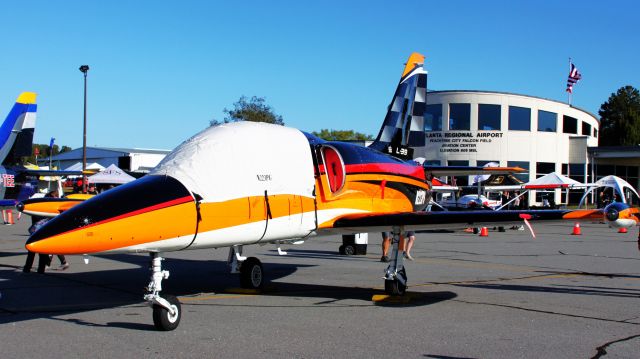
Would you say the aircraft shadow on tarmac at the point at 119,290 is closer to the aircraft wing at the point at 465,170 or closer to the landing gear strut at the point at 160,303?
the landing gear strut at the point at 160,303

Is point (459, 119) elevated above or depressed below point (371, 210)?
above

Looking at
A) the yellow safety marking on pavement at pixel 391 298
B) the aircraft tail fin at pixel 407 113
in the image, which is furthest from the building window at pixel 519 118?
the yellow safety marking on pavement at pixel 391 298

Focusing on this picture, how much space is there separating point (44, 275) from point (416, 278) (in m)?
7.23

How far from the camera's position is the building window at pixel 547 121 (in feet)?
166

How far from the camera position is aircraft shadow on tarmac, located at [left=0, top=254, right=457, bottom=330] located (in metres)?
8.62

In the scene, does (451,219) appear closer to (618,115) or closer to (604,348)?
(604,348)

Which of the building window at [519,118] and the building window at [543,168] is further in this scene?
the building window at [543,168]

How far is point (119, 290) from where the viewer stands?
1042 cm

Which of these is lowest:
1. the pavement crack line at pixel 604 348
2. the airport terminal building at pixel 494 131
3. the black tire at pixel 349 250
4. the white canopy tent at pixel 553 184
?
the pavement crack line at pixel 604 348

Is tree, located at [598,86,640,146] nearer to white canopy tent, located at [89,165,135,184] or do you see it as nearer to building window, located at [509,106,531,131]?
building window, located at [509,106,531,131]

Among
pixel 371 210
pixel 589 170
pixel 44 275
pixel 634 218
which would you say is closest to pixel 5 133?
pixel 44 275

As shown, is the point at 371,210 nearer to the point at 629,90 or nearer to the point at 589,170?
the point at 589,170

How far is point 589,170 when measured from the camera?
53344mm

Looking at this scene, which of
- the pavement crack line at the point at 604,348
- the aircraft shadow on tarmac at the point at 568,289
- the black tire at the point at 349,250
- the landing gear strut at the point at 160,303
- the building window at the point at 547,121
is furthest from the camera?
the building window at the point at 547,121
